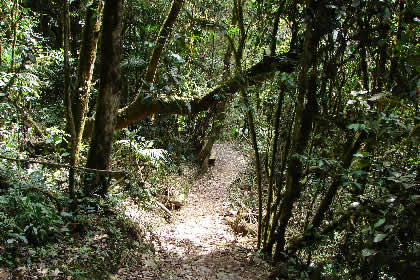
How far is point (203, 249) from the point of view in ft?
19.3

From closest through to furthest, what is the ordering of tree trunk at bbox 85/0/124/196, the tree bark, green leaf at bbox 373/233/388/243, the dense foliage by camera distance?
green leaf at bbox 373/233/388/243 < the dense foliage < tree trunk at bbox 85/0/124/196 < the tree bark

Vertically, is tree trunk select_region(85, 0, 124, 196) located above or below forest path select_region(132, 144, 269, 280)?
above

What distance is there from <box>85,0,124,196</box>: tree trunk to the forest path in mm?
1741

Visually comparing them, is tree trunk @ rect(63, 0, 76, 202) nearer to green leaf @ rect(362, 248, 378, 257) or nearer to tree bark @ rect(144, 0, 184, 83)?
tree bark @ rect(144, 0, 184, 83)

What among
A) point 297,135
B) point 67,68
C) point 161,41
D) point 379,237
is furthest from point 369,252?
point 161,41

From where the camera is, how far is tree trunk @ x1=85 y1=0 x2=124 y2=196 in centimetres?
446

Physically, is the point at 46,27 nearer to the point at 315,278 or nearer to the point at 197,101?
the point at 197,101

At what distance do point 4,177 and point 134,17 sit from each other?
7.01 meters

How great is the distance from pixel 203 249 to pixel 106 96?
3.59 m

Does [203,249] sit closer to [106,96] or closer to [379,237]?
[106,96]

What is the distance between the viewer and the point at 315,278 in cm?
214

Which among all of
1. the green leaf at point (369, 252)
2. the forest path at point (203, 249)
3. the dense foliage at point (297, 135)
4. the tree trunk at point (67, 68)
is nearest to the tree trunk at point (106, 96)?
the dense foliage at point (297, 135)

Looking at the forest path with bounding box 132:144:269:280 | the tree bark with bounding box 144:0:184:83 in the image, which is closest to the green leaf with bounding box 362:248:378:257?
the forest path with bounding box 132:144:269:280

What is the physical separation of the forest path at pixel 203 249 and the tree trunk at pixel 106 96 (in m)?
1.74
